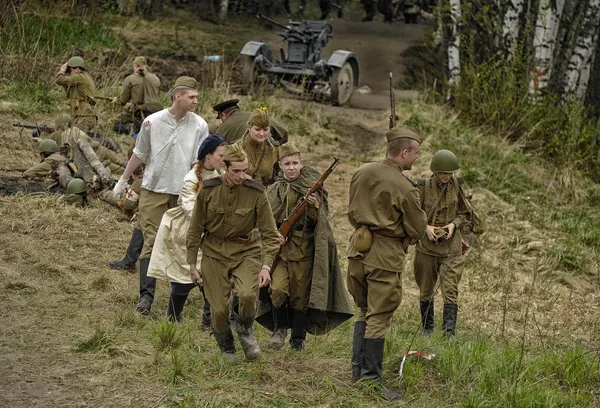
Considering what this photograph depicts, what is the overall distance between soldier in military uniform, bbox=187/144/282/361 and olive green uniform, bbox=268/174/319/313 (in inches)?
22.5

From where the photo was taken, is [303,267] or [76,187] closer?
[303,267]

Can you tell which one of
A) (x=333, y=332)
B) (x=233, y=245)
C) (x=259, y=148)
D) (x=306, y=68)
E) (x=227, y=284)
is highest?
(x=259, y=148)

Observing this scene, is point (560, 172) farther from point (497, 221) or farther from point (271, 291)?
point (271, 291)

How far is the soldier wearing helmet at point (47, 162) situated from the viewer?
11.7m

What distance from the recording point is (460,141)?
1570cm

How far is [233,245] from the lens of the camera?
6.72 metres

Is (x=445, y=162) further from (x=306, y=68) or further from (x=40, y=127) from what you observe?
(x=306, y=68)

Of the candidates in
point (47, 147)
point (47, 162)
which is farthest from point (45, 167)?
point (47, 147)

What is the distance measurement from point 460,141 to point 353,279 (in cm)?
947

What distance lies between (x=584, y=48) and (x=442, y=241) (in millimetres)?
10305

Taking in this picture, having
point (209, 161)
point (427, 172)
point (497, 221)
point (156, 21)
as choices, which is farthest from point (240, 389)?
point (156, 21)

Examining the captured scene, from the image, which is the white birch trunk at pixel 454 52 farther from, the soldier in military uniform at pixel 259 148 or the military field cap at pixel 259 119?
the military field cap at pixel 259 119

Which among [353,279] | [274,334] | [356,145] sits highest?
[353,279]

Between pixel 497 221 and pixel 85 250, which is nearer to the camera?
pixel 85 250
